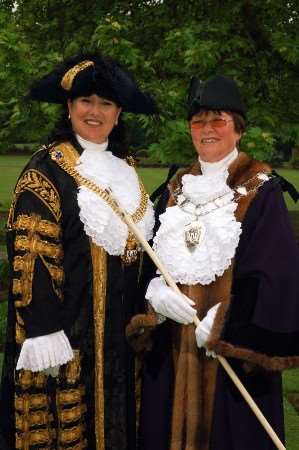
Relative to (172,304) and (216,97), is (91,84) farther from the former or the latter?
(172,304)

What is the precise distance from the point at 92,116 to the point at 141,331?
43.7 inches

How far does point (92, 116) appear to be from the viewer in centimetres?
339

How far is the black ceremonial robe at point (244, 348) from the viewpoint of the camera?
3010mm

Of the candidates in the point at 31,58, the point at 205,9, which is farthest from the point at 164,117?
the point at 205,9

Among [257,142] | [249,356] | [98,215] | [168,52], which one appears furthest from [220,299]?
[168,52]

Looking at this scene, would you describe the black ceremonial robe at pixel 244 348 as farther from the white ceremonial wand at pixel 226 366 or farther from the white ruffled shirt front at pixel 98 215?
the white ruffled shirt front at pixel 98 215

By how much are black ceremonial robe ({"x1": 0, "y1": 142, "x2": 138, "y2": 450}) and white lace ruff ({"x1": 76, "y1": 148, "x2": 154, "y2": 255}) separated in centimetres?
5

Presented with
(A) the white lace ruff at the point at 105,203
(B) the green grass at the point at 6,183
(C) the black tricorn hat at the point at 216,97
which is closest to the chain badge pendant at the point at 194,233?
(A) the white lace ruff at the point at 105,203

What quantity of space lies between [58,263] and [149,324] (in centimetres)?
53

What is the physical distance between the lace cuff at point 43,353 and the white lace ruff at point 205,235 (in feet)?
2.08

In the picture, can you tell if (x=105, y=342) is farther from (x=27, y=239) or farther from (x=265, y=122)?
(x=265, y=122)

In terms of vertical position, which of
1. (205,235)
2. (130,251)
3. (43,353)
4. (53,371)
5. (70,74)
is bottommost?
(53,371)

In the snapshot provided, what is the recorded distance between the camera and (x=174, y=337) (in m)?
3.30

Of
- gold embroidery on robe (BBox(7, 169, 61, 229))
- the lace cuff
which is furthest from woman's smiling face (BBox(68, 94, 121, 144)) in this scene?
the lace cuff
